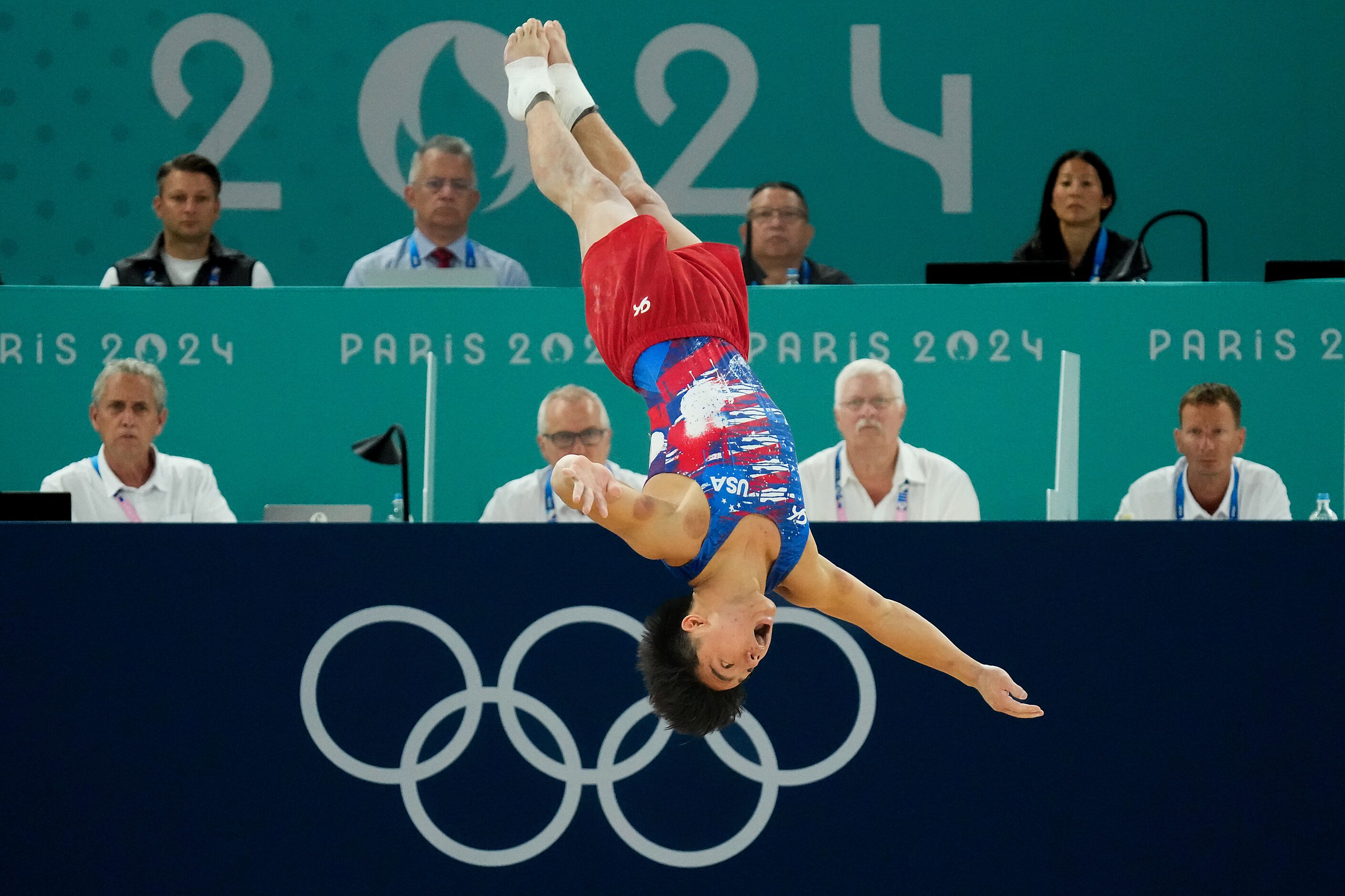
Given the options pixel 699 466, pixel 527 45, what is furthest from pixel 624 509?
pixel 527 45

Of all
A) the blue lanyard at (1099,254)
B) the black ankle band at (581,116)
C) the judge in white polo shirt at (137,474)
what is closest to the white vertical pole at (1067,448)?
the blue lanyard at (1099,254)

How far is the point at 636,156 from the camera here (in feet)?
32.2

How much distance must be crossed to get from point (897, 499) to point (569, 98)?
2.26 meters

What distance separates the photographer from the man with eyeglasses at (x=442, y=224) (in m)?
7.22

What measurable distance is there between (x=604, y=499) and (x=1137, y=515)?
3.55m

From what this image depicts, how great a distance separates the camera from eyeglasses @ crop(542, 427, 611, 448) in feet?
20.0

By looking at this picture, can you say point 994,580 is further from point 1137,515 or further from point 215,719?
point 215,719

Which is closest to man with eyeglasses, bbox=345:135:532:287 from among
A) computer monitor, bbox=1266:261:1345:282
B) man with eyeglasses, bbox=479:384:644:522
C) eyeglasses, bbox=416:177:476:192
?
eyeglasses, bbox=416:177:476:192

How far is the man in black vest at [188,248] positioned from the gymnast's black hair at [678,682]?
10.8 ft

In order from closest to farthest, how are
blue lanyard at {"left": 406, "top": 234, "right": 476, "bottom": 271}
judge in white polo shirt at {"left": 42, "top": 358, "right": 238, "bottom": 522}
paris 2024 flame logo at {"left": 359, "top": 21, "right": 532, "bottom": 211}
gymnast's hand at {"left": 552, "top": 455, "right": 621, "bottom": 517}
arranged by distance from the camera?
gymnast's hand at {"left": 552, "top": 455, "right": 621, "bottom": 517} → judge in white polo shirt at {"left": 42, "top": 358, "right": 238, "bottom": 522} → blue lanyard at {"left": 406, "top": 234, "right": 476, "bottom": 271} → paris 2024 flame logo at {"left": 359, "top": 21, "right": 532, "bottom": 211}

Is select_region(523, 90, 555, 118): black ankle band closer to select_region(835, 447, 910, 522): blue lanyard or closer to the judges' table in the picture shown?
the judges' table

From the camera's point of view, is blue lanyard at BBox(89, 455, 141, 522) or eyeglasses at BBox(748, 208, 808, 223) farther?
eyeglasses at BBox(748, 208, 808, 223)

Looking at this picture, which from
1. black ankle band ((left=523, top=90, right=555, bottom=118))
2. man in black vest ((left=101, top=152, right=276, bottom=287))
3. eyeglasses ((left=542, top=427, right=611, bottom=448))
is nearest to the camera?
black ankle band ((left=523, top=90, right=555, bottom=118))

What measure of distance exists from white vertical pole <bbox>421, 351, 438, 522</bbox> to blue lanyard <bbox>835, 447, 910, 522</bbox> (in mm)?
1749
